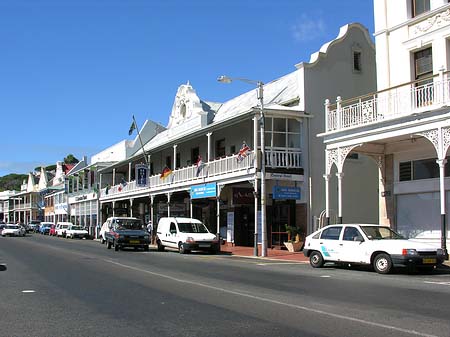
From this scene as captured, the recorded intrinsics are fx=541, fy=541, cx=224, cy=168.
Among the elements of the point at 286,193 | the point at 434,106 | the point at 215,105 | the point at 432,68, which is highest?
the point at 215,105

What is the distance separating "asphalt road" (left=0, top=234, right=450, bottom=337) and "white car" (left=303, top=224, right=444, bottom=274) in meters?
0.43

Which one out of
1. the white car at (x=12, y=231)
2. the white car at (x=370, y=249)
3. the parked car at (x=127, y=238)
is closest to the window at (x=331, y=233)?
the white car at (x=370, y=249)

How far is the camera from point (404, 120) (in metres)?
18.6

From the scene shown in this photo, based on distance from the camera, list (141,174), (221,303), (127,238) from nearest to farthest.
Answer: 1. (221,303)
2. (127,238)
3. (141,174)

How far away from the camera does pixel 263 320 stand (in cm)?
815

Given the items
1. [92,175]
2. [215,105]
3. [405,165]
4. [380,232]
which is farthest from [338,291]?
[92,175]

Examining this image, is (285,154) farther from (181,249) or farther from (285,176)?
(181,249)

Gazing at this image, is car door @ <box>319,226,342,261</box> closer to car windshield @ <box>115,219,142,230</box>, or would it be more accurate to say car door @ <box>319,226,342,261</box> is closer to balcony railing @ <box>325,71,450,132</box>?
balcony railing @ <box>325,71,450,132</box>

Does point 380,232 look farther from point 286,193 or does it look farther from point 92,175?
point 92,175

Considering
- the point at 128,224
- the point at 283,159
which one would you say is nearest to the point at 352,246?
the point at 283,159

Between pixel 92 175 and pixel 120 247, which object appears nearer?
pixel 120 247

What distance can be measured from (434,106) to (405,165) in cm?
472

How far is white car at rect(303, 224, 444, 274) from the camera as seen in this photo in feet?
49.7

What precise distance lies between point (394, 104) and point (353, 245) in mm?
5889
